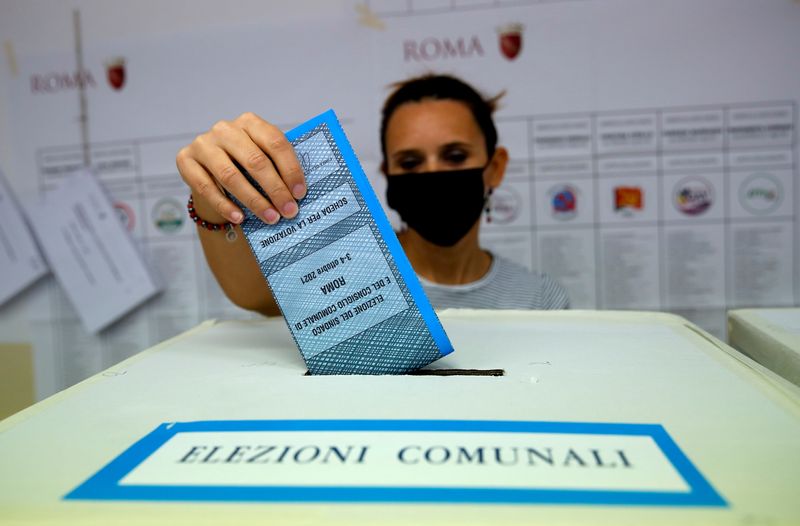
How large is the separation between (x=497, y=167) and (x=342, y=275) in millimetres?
844

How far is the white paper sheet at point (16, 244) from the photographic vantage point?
146cm

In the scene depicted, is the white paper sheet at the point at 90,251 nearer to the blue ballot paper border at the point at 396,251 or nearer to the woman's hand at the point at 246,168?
the woman's hand at the point at 246,168

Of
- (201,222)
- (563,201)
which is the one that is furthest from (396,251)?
(563,201)

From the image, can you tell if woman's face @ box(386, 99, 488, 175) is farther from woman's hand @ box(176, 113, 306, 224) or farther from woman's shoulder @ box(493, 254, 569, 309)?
woman's hand @ box(176, 113, 306, 224)

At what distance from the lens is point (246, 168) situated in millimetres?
567

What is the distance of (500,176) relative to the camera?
130 centimetres

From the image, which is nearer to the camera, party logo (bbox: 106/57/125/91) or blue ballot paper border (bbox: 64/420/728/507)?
blue ballot paper border (bbox: 64/420/728/507)

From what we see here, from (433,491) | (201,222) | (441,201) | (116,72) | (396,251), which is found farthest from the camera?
(116,72)

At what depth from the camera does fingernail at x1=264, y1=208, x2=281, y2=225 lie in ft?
1.75

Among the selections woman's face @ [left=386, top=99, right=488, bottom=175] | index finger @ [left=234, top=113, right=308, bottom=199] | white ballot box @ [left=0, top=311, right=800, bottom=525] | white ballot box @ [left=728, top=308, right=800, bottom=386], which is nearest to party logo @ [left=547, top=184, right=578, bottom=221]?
woman's face @ [left=386, top=99, right=488, bottom=175]

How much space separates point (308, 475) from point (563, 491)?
130mm

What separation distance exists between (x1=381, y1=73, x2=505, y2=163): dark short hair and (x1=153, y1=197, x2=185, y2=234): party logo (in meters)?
0.57

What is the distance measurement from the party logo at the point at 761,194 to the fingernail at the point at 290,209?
1.12 metres

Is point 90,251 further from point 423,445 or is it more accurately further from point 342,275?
point 423,445
